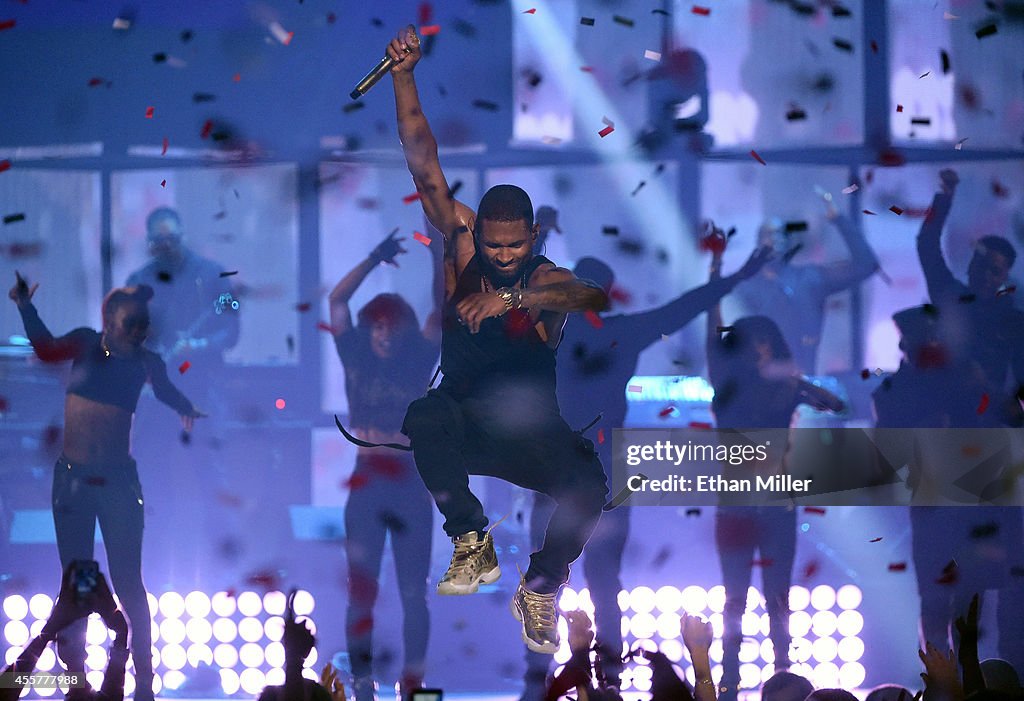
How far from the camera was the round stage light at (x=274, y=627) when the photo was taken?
3.47 meters

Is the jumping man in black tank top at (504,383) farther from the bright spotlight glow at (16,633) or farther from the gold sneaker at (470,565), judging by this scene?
the bright spotlight glow at (16,633)

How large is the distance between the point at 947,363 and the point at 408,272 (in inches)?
78.1

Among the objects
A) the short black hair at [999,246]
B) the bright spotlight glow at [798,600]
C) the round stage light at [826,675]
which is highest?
the short black hair at [999,246]

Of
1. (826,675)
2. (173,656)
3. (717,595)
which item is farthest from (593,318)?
(173,656)

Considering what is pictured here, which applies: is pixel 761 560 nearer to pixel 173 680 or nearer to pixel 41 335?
pixel 173 680

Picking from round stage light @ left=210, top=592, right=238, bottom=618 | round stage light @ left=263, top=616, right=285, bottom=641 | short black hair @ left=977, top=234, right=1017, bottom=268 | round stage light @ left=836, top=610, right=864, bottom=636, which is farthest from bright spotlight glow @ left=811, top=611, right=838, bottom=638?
round stage light @ left=210, top=592, right=238, bottom=618

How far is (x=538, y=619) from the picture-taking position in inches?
129

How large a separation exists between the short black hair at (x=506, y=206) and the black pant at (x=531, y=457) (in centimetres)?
64

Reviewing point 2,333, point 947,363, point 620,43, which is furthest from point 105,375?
point 947,363

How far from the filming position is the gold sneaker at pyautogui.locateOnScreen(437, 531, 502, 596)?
3088 millimetres

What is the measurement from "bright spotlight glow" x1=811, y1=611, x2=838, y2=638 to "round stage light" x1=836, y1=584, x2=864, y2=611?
0.05 m

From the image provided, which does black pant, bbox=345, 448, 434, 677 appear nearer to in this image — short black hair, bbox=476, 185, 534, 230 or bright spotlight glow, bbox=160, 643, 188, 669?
bright spotlight glow, bbox=160, 643, 188, 669

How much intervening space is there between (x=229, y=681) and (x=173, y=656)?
9.0 inches

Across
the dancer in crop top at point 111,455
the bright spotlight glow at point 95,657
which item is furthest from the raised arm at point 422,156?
the bright spotlight glow at point 95,657
